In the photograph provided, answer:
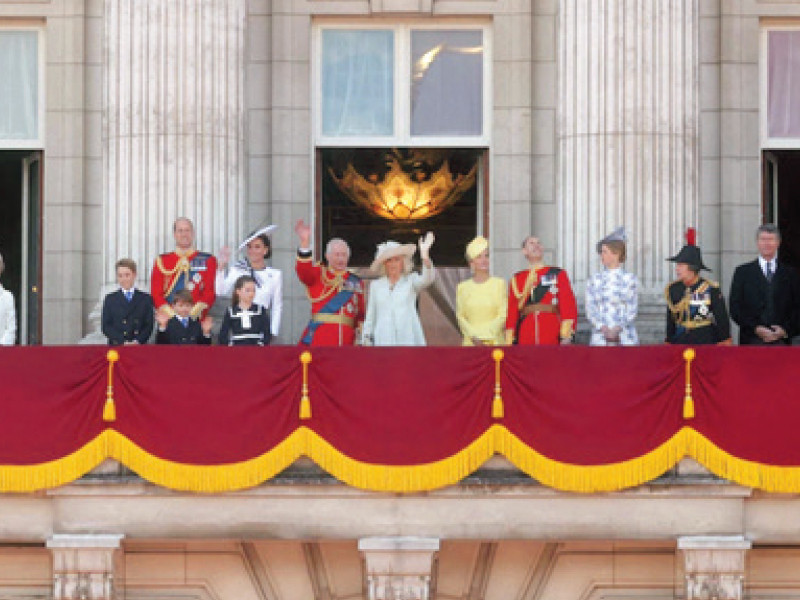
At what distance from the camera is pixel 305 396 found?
29.3 metres

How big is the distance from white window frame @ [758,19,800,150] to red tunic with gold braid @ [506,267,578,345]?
5.27 m

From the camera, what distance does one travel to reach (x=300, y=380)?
2936 cm

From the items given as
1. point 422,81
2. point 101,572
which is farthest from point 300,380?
point 422,81

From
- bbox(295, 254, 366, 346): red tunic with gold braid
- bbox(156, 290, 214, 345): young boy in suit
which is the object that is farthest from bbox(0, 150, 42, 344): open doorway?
bbox(295, 254, 366, 346): red tunic with gold braid

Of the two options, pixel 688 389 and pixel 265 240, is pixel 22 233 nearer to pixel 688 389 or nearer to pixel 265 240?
pixel 265 240

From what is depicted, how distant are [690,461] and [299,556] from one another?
170 inches

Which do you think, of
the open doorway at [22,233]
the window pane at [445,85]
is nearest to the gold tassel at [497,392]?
the window pane at [445,85]

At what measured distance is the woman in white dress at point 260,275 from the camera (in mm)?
31812

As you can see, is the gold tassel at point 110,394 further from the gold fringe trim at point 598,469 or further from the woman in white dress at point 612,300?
the woman in white dress at point 612,300

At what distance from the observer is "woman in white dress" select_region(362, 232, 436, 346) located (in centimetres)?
3088

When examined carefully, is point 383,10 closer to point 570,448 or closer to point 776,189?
point 776,189

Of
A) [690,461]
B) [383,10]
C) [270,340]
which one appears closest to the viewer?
[690,461]

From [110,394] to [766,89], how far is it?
10.2m

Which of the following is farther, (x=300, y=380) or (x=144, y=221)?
(x=144, y=221)
